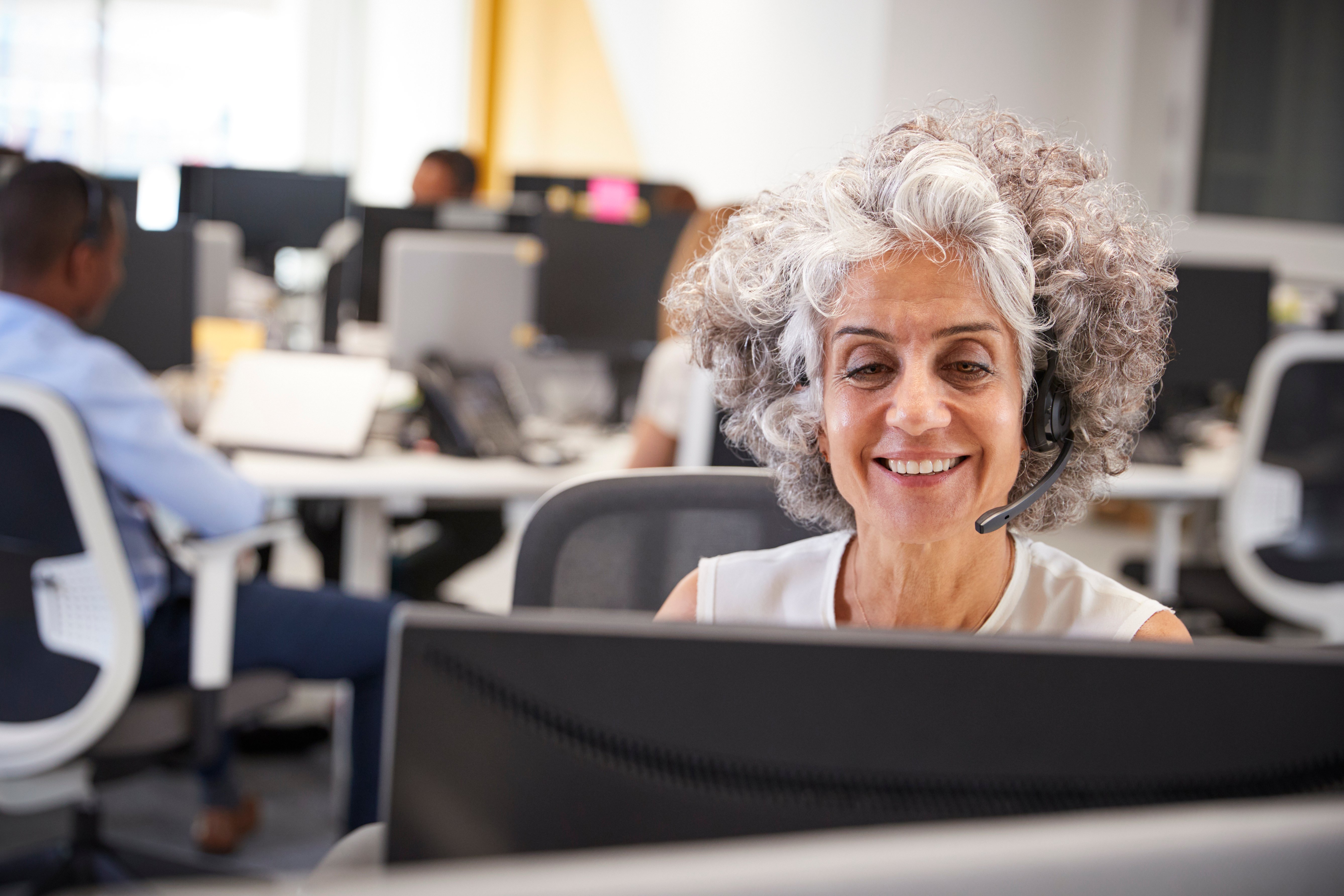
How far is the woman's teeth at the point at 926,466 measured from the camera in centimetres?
91

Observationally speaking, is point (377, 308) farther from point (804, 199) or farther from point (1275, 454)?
point (804, 199)

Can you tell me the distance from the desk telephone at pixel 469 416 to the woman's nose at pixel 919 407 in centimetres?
179

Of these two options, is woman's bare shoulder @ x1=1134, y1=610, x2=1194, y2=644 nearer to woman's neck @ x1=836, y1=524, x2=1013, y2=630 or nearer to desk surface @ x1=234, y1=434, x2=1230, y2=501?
woman's neck @ x1=836, y1=524, x2=1013, y2=630

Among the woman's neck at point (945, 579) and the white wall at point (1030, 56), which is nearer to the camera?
the woman's neck at point (945, 579)

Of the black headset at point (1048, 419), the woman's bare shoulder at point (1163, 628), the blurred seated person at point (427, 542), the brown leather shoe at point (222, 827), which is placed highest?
the black headset at point (1048, 419)

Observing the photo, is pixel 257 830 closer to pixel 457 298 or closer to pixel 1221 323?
pixel 457 298

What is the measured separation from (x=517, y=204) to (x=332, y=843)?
310 centimetres

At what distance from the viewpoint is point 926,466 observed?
92cm

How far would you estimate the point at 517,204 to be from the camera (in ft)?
16.0

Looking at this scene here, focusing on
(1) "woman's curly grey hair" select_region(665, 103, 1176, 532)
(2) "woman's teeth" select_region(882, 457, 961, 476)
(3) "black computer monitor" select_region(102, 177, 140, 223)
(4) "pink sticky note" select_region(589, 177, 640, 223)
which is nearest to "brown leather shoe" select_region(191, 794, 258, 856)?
(1) "woman's curly grey hair" select_region(665, 103, 1176, 532)

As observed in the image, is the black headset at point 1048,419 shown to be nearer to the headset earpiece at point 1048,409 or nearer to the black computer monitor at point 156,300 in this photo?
the headset earpiece at point 1048,409


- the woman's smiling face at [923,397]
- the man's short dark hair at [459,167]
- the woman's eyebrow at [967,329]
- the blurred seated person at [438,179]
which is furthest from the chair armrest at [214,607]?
the man's short dark hair at [459,167]

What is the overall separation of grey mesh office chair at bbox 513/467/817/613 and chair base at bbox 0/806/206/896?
1299 millimetres

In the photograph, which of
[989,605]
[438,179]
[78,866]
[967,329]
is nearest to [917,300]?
[967,329]
